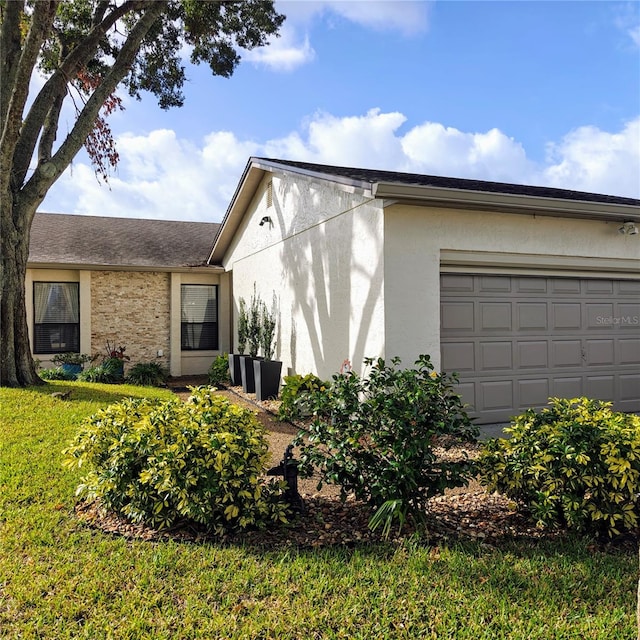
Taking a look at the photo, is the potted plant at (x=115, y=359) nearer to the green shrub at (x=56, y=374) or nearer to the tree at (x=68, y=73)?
the green shrub at (x=56, y=374)

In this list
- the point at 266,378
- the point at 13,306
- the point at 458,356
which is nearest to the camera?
the point at 458,356

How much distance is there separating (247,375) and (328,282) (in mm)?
3680

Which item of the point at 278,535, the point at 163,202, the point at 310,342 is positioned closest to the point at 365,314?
the point at 310,342

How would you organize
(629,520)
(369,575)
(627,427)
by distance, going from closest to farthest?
(369,575)
(629,520)
(627,427)

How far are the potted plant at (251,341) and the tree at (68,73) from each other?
4371mm

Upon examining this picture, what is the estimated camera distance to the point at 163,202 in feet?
60.2

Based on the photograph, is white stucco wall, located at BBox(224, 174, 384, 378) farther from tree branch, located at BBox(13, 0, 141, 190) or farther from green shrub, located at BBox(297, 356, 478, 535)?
tree branch, located at BBox(13, 0, 141, 190)

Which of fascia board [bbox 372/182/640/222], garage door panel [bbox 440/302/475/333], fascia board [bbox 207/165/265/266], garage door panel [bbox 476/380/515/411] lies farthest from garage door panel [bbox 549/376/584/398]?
fascia board [bbox 207/165/265/266]

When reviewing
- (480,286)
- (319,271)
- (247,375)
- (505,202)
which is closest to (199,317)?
(247,375)

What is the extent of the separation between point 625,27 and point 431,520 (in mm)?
6089

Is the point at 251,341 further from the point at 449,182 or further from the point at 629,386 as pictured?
A: the point at 629,386

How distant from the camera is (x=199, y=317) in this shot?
15.7m

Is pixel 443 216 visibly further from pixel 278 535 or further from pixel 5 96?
pixel 5 96

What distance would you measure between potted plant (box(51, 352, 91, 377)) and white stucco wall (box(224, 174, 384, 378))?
16.4 feet
